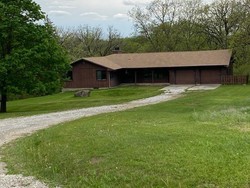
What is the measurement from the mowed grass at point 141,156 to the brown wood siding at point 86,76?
113ft

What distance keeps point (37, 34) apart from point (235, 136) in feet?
65.8

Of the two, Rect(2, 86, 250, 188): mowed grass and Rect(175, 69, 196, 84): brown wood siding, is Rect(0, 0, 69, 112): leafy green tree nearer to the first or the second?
Rect(2, 86, 250, 188): mowed grass

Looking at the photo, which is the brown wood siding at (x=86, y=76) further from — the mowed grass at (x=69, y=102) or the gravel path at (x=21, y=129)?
the gravel path at (x=21, y=129)

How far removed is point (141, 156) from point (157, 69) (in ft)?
139

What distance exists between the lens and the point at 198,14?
→ 209 feet

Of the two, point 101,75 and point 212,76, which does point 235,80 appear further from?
point 101,75

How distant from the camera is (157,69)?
5194 centimetres

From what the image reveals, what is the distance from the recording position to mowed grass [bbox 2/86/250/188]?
27.3 feet

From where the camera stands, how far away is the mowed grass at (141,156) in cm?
831

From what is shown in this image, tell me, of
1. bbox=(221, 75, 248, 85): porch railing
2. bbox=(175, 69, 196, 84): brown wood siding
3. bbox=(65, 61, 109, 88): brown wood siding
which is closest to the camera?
bbox=(221, 75, 248, 85): porch railing

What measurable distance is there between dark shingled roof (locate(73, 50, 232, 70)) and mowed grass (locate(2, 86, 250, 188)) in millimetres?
34257

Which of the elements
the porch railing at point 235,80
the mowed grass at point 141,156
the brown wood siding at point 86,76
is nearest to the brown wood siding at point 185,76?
the porch railing at point 235,80

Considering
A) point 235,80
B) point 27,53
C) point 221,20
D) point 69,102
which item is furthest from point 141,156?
point 221,20

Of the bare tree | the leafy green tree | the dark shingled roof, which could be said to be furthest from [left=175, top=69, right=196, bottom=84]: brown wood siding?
the leafy green tree
